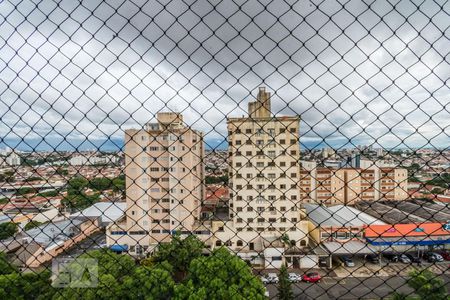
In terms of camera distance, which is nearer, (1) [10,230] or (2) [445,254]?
(1) [10,230]

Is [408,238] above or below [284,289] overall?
above

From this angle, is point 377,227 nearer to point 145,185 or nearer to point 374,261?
point 374,261

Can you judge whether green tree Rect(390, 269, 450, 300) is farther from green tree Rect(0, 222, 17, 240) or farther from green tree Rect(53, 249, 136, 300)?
green tree Rect(0, 222, 17, 240)

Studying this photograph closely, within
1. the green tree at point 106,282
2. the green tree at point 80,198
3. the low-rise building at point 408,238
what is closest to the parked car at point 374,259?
the low-rise building at point 408,238

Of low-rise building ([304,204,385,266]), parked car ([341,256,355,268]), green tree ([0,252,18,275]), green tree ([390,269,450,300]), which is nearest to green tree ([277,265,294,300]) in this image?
low-rise building ([304,204,385,266])

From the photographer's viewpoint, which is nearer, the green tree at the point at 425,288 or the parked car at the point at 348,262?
the green tree at the point at 425,288

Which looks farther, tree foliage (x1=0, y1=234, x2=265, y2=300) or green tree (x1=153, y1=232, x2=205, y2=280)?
green tree (x1=153, y1=232, x2=205, y2=280)

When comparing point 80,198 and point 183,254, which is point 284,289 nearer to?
point 183,254

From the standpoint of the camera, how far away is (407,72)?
47.3 inches

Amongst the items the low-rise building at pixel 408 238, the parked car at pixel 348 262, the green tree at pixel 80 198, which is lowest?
the parked car at pixel 348 262

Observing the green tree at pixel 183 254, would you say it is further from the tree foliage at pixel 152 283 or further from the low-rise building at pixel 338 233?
the low-rise building at pixel 338 233

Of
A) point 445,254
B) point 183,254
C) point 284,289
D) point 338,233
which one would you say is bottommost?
point 445,254

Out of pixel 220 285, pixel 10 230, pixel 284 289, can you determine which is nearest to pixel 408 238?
pixel 284 289

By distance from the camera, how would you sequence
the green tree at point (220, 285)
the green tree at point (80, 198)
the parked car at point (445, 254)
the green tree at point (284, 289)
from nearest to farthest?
1. the green tree at point (80, 198)
2. the green tree at point (220, 285)
3. the green tree at point (284, 289)
4. the parked car at point (445, 254)
